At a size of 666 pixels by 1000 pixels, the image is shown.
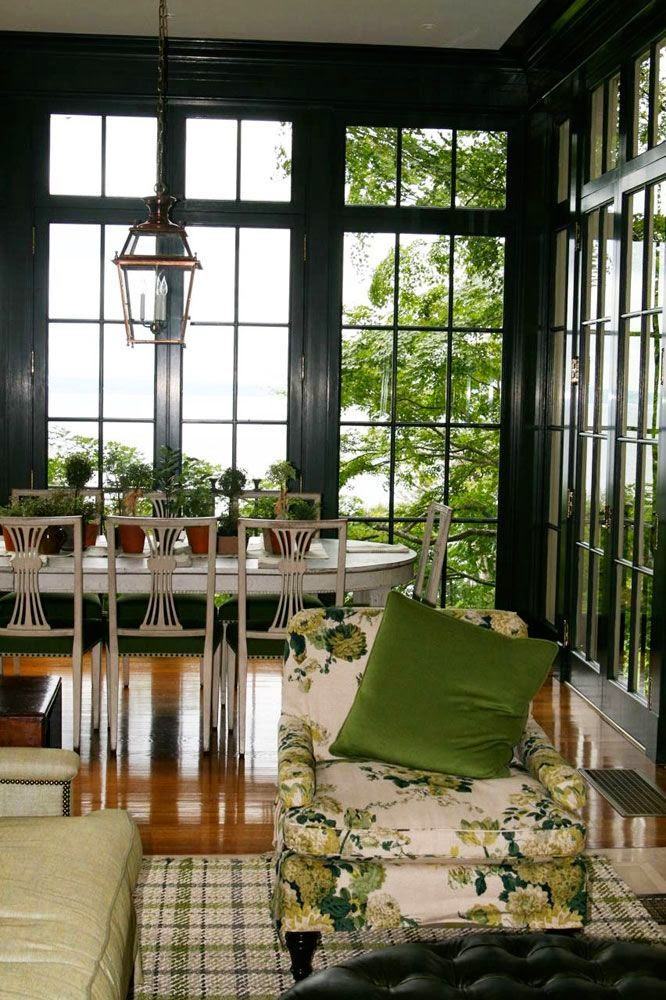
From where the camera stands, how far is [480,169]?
21.6 feet

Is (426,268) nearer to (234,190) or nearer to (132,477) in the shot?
(234,190)

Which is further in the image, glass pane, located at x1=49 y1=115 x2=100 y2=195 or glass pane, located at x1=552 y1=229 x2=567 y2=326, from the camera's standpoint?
glass pane, located at x1=49 y1=115 x2=100 y2=195

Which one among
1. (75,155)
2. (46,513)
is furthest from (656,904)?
(75,155)

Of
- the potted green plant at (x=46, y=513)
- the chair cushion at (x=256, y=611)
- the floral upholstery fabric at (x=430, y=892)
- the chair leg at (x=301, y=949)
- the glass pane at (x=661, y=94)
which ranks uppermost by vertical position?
the glass pane at (x=661, y=94)

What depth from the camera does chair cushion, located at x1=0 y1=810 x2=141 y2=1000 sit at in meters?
1.93

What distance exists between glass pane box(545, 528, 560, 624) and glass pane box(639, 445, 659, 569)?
1389mm

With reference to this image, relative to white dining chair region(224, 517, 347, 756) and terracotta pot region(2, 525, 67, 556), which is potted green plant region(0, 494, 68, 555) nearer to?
terracotta pot region(2, 525, 67, 556)

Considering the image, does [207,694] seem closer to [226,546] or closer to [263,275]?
[226,546]

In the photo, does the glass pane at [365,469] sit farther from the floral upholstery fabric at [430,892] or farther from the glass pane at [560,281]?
the floral upholstery fabric at [430,892]

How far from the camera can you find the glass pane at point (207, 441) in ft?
21.7

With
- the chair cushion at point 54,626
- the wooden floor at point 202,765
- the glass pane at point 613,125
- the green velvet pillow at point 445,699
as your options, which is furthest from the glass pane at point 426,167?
the green velvet pillow at point 445,699

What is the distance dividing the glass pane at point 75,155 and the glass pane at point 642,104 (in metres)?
3.00

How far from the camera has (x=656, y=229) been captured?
4.79 m

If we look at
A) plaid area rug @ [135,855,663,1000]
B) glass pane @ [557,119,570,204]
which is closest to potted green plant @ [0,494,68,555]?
plaid area rug @ [135,855,663,1000]
